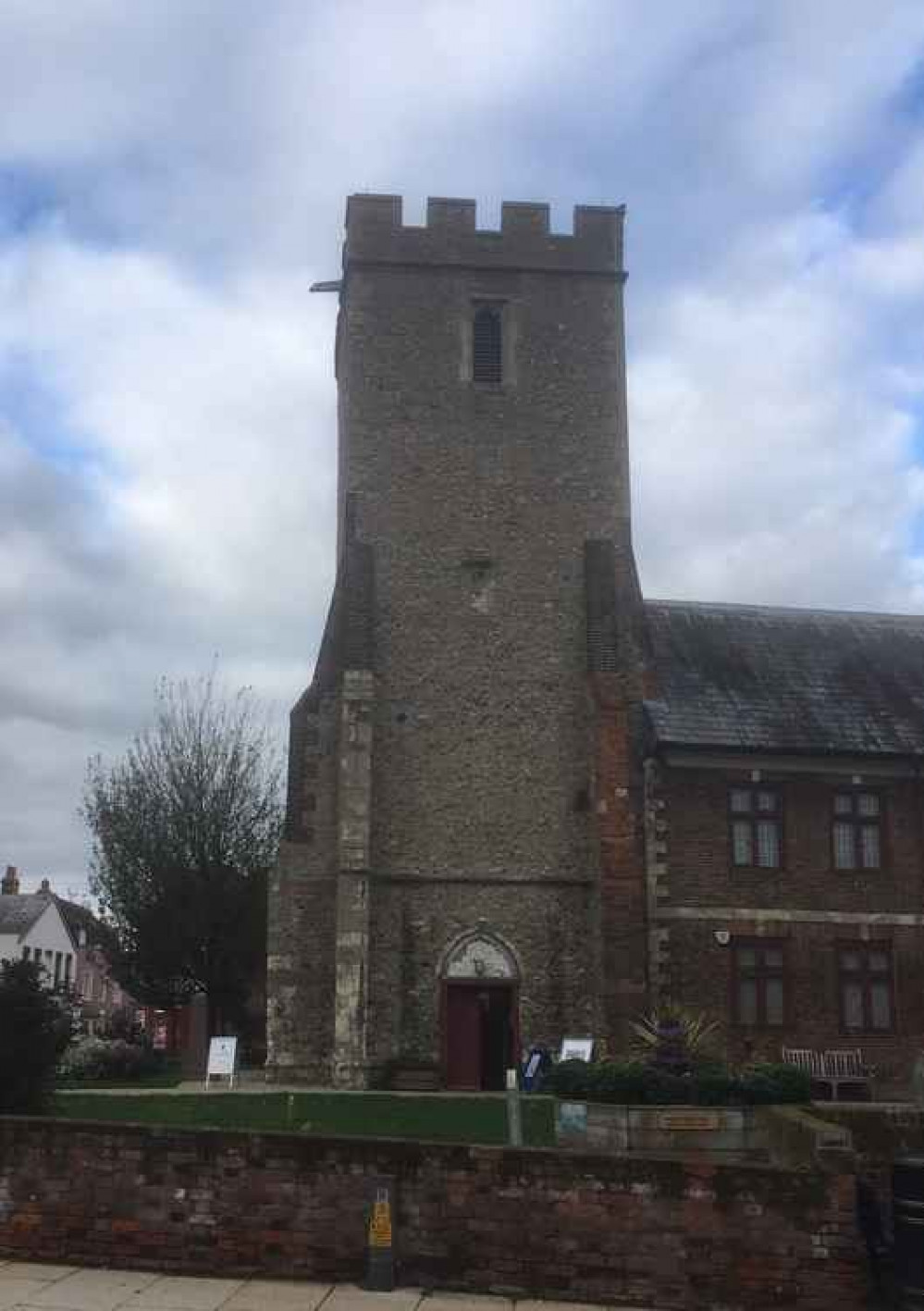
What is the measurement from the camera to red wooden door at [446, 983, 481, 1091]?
25516 mm

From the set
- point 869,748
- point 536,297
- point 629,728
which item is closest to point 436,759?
point 629,728

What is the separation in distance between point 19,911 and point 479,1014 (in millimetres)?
48415

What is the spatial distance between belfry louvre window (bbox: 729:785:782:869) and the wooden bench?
3.45m

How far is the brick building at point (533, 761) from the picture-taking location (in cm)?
2520

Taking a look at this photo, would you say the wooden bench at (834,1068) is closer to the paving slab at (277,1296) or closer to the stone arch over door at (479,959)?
the stone arch over door at (479,959)

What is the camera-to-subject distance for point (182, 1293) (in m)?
10.1

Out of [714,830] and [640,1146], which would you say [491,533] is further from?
[640,1146]

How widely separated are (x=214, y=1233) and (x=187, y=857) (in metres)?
27.1

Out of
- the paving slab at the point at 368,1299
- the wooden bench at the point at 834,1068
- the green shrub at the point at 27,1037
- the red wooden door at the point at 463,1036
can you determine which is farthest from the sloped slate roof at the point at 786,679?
the paving slab at the point at 368,1299

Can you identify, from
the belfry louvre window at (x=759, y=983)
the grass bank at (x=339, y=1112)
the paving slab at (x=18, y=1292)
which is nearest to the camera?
the paving slab at (x=18, y=1292)

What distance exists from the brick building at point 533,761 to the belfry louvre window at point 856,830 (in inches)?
2.1

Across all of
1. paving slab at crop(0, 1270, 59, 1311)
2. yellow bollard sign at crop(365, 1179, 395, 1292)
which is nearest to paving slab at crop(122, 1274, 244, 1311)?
paving slab at crop(0, 1270, 59, 1311)

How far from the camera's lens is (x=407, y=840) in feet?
85.7

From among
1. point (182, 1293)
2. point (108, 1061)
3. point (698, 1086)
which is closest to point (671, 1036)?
point (698, 1086)
